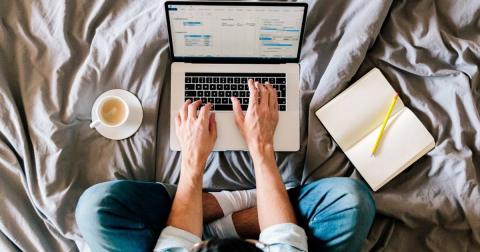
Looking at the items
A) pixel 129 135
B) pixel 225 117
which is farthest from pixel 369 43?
pixel 129 135

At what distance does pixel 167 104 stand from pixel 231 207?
0.94ft

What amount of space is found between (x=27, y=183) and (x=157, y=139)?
0.30m

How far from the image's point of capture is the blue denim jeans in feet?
Result: 3.29

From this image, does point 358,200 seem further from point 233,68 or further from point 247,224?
point 233,68

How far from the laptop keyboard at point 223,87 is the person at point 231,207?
1.0 inches

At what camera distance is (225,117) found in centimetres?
115

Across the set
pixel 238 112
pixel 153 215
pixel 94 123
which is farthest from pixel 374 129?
pixel 94 123

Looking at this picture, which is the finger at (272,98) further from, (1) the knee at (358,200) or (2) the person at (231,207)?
(1) the knee at (358,200)

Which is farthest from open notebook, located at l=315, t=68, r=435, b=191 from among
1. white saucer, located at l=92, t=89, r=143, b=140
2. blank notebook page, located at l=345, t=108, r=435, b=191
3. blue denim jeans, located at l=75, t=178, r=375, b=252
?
white saucer, located at l=92, t=89, r=143, b=140

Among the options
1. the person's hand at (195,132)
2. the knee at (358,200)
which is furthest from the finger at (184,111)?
the knee at (358,200)

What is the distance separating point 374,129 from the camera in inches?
46.2

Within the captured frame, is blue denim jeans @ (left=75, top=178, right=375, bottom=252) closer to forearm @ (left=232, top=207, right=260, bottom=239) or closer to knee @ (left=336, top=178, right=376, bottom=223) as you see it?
knee @ (left=336, top=178, right=376, bottom=223)

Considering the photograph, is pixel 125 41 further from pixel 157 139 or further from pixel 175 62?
pixel 157 139

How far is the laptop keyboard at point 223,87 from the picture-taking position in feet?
3.80
